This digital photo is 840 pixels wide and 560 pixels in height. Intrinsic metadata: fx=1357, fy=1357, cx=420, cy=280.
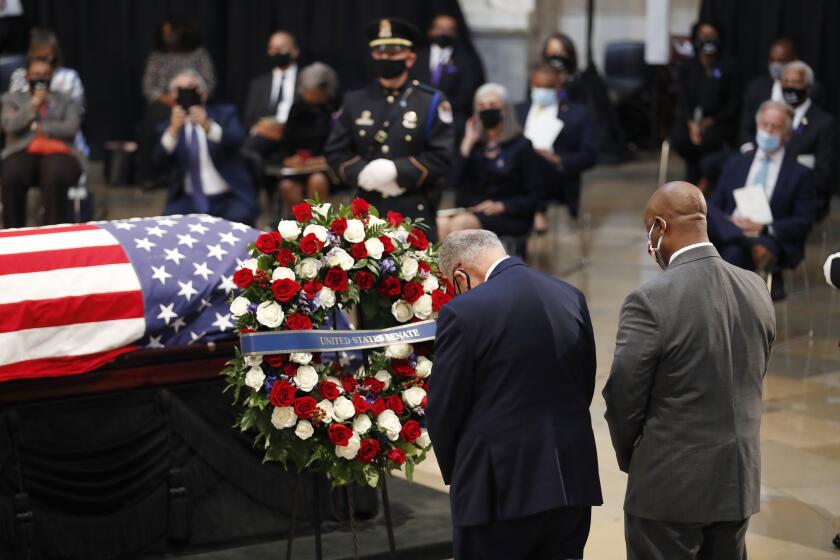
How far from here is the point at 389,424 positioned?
4.15 metres

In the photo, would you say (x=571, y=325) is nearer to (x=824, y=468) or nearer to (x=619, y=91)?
(x=824, y=468)

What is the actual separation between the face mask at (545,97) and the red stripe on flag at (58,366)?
18.5 feet

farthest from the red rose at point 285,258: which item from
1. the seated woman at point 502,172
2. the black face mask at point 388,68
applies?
the seated woman at point 502,172

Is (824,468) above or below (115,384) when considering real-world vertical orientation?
below

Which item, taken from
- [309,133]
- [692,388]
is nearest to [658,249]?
[692,388]

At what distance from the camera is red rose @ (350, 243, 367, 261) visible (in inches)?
167

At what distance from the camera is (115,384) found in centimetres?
466

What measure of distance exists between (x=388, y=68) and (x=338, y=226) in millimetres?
2661

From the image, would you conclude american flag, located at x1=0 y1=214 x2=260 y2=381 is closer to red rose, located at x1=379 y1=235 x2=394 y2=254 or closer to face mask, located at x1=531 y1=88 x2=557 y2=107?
red rose, located at x1=379 y1=235 x2=394 y2=254

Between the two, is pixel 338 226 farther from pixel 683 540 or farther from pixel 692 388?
pixel 683 540

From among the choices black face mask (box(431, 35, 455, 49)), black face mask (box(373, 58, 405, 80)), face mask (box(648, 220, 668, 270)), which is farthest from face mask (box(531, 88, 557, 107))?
face mask (box(648, 220, 668, 270))

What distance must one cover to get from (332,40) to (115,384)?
30.0 feet

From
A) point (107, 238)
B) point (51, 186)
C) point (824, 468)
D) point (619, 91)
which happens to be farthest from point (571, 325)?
point (619, 91)

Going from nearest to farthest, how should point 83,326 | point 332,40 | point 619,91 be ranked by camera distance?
1. point 83,326
2. point 332,40
3. point 619,91
